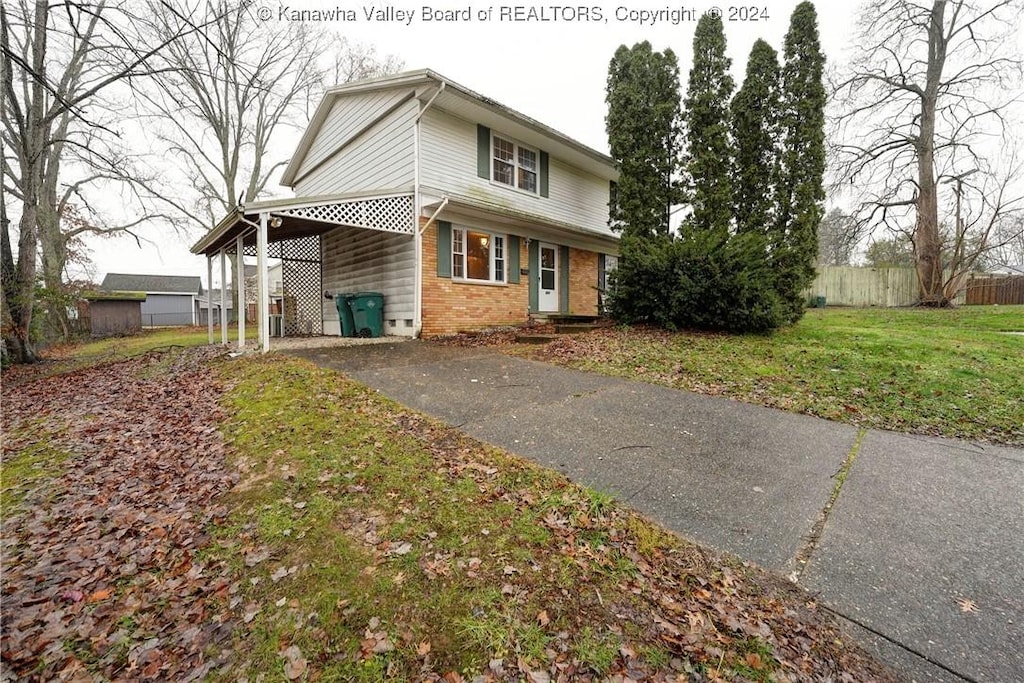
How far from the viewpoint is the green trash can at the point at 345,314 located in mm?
10508

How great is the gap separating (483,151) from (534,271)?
344cm

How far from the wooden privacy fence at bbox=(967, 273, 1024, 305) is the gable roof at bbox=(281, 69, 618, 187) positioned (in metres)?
16.5

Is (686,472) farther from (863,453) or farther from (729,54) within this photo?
(729,54)

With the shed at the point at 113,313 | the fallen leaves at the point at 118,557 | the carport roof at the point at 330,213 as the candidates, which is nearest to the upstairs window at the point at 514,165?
the carport roof at the point at 330,213

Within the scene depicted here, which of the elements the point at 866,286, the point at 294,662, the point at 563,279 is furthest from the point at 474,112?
the point at 866,286

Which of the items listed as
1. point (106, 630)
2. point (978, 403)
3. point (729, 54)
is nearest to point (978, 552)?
point (978, 403)

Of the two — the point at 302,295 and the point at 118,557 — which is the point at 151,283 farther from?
the point at 118,557

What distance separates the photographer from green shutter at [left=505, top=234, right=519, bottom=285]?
36.3ft

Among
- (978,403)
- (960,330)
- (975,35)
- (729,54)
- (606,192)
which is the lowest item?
→ (978,403)

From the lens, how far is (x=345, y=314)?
34.9ft

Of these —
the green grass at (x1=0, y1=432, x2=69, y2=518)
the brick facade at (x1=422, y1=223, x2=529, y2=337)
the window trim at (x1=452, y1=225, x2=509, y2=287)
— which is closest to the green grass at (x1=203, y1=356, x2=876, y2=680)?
the green grass at (x1=0, y1=432, x2=69, y2=518)

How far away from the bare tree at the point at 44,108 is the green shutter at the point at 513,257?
718cm

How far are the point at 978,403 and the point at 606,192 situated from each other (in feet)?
37.9

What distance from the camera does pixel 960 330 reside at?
9.18 meters
